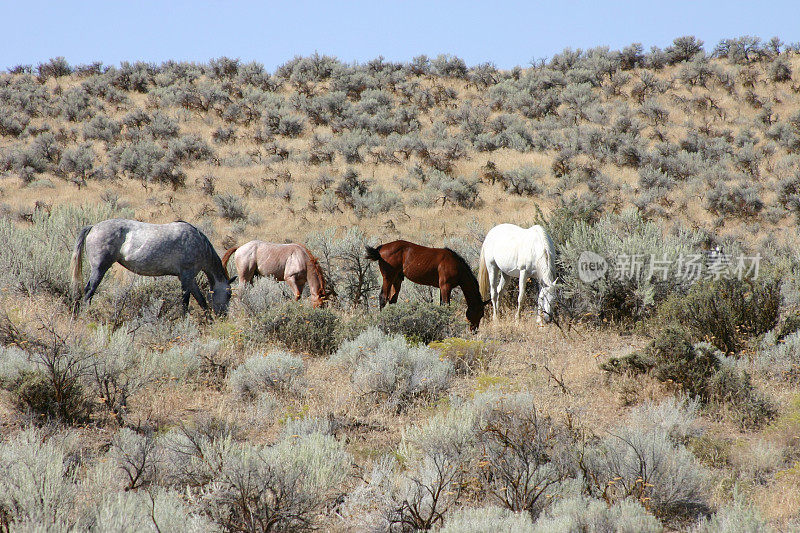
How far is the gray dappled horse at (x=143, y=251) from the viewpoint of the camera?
8438 millimetres

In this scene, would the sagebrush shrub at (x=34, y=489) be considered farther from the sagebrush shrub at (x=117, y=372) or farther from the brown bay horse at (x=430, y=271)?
the brown bay horse at (x=430, y=271)

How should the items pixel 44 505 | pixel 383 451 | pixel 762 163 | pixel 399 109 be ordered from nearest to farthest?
pixel 44 505 < pixel 383 451 < pixel 762 163 < pixel 399 109

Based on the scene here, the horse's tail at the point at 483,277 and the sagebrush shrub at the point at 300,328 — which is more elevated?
the horse's tail at the point at 483,277

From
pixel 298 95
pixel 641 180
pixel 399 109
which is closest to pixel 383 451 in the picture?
pixel 641 180

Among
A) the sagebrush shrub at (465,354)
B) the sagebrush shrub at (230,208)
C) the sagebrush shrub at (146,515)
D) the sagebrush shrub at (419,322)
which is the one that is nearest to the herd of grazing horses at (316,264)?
the sagebrush shrub at (419,322)

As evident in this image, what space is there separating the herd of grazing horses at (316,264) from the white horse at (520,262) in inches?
0.6

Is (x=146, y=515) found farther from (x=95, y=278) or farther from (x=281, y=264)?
(x=281, y=264)

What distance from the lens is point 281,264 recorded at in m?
11.2

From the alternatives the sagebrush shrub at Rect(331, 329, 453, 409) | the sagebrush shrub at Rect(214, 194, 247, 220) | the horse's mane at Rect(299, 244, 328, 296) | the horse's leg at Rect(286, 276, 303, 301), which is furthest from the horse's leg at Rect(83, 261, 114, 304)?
the sagebrush shrub at Rect(214, 194, 247, 220)

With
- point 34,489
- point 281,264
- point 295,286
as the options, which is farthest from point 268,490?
point 281,264

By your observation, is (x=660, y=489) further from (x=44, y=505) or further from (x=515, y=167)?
(x=515, y=167)

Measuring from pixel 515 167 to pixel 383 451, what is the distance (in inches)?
751

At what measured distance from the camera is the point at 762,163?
74.5 feet

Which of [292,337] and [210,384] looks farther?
[292,337]
